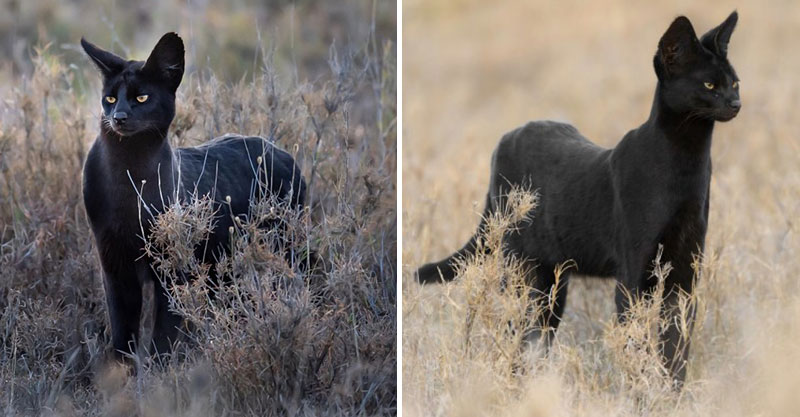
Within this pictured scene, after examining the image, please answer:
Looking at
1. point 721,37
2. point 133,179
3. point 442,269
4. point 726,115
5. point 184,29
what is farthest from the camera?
point 184,29

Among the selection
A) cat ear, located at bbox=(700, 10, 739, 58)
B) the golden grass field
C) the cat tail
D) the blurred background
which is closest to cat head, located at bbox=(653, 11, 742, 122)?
cat ear, located at bbox=(700, 10, 739, 58)

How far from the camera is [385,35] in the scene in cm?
802

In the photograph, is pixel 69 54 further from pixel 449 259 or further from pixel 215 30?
pixel 449 259

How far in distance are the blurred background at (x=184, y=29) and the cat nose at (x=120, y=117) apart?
6.82 feet

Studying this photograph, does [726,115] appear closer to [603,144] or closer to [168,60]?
[168,60]

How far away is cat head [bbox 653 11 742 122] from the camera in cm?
384

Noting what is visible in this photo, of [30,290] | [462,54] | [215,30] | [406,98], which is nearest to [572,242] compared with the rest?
[30,290]

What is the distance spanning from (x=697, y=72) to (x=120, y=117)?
6.62ft

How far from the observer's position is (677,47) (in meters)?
3.89

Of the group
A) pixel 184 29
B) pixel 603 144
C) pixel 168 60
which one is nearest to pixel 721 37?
pixel 168 60

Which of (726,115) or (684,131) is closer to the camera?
(726,115)

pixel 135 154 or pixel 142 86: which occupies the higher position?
pixel 142 86

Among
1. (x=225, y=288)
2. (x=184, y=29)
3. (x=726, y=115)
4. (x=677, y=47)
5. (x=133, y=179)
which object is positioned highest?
(x=677, y=47)

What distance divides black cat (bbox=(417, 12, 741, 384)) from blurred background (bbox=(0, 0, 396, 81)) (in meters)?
2.09
